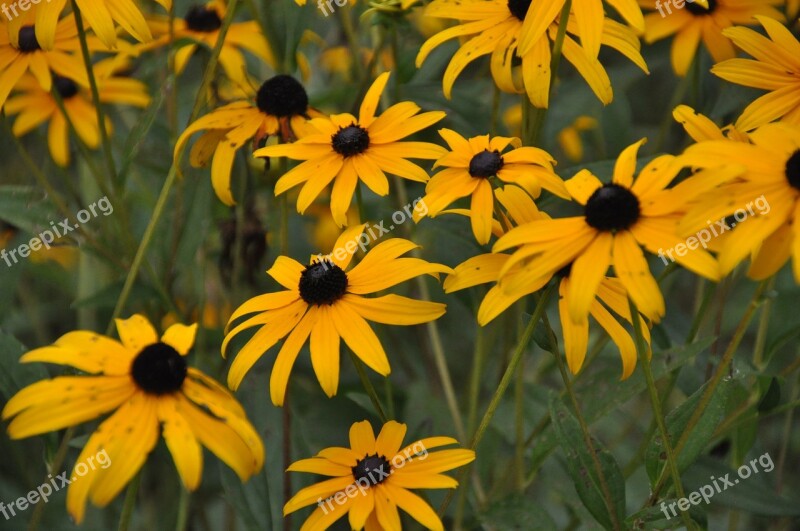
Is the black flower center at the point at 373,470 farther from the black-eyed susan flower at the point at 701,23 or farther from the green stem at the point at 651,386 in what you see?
the black-eyed susan flower at the point at 701,23

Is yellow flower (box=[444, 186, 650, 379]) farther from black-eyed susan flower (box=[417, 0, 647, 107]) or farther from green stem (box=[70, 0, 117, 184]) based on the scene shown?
green stem (box=[70, 0, 117, 184])

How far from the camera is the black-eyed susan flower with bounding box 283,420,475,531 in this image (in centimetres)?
72

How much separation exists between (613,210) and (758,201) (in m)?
0.10

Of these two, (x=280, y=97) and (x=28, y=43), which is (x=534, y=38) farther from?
(x=28, y=43)

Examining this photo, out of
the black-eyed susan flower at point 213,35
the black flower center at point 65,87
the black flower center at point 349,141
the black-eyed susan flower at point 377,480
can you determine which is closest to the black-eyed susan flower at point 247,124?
the black flower center at point 349,141

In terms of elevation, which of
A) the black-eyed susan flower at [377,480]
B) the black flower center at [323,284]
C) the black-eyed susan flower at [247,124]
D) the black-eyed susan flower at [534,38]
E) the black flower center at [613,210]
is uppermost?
the black-eyed susan flower at [247,124]

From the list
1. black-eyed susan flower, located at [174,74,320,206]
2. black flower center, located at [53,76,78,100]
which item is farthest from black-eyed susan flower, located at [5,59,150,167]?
black-eyed susan flower, located at [174,74,320,206]

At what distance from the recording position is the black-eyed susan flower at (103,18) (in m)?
0.88

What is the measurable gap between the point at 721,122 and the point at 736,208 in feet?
1.90

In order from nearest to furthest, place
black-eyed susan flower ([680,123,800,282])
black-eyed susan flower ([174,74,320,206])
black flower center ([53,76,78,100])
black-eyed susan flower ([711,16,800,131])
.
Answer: black-eyed susan flower ([680,123,800,282]) < black-eyed susan flower ([711,16,800,131]) < black-eyed susan flower ([174,74,320,206]) < black flower center ([53,76,78,100])

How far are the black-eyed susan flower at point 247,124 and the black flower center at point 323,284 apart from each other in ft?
0.73

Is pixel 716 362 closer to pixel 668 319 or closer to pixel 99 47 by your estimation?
pixel 668 319

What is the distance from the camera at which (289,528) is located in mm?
1001

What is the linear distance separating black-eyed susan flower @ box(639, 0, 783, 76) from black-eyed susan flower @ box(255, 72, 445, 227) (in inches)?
13.3
